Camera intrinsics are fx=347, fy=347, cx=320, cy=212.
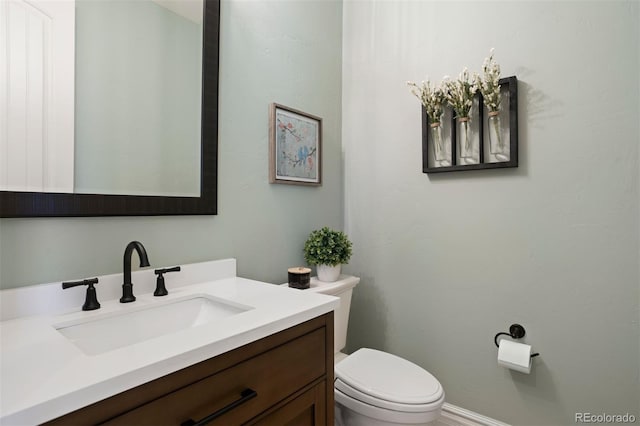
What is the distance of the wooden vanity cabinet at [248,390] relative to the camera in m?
0.60

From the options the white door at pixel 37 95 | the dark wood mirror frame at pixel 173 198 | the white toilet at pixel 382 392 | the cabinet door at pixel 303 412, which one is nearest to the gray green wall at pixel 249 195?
the dark wood mirror frame at pixel 173 198

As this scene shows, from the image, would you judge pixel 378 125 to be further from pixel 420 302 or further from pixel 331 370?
pixel 331 370

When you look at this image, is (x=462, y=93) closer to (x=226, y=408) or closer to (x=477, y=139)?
(x=477, y=139)

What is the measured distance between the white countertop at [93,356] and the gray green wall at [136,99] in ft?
1.31

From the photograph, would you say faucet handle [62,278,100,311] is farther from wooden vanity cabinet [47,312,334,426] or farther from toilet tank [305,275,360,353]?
toilet tank [305,275,360,353]

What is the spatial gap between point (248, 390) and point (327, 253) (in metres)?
0.90

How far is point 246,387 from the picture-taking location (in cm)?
79

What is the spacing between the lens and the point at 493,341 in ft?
5.16

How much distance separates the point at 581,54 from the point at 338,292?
1395mm

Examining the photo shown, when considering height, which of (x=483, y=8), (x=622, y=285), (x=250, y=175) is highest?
(x=483, y=8)

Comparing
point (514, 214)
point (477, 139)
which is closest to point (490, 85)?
point (477, 139)

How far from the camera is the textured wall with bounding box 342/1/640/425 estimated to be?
1.32m

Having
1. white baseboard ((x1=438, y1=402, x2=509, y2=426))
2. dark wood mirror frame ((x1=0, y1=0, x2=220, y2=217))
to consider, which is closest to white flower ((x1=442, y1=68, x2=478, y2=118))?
dark wood mirror frame ((x1=0, y1=0, x2=220, y2=217))

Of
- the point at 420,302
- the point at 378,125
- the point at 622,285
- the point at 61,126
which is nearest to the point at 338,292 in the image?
the point at 420,302
